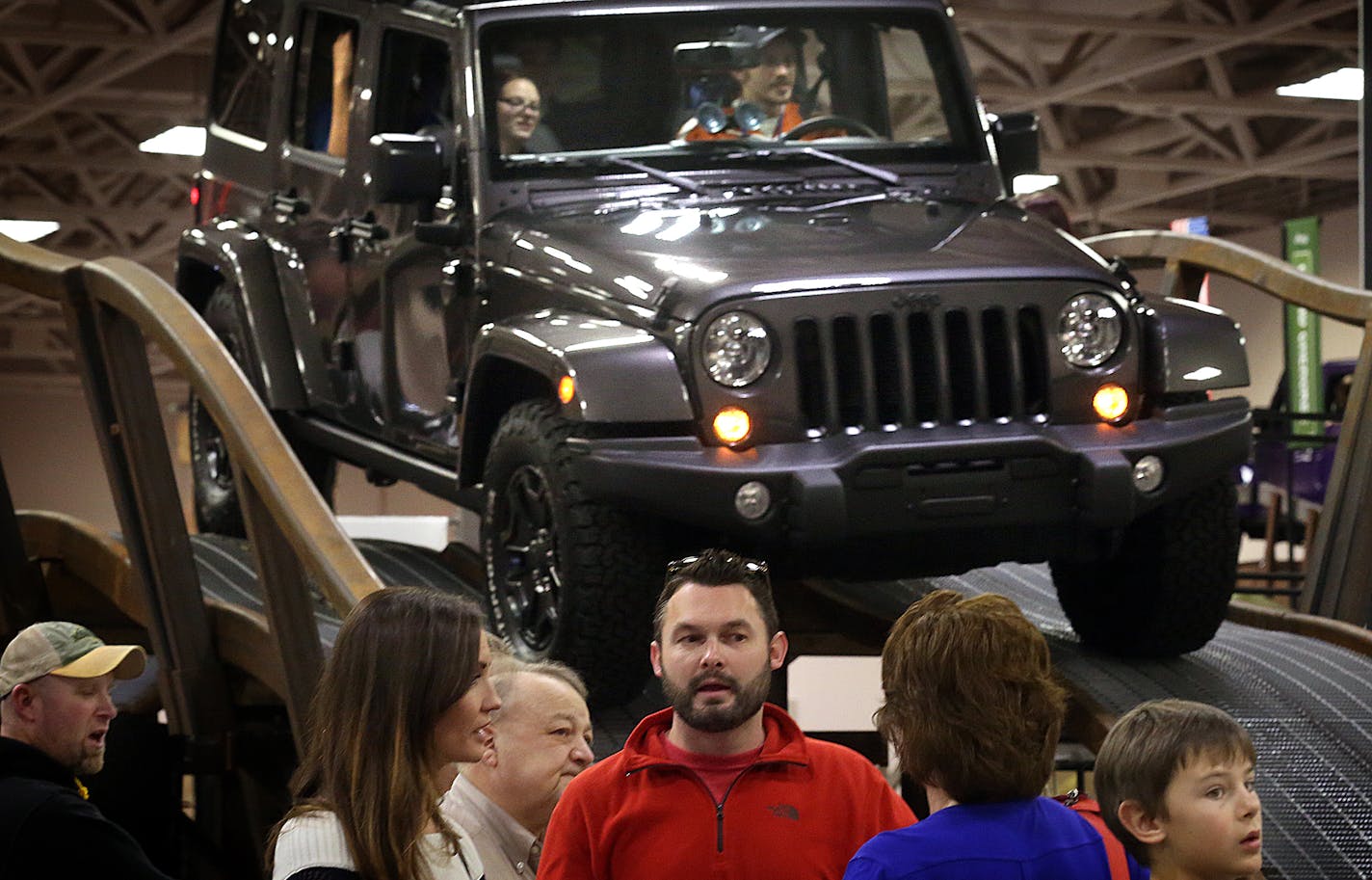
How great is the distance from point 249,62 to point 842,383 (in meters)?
3.50

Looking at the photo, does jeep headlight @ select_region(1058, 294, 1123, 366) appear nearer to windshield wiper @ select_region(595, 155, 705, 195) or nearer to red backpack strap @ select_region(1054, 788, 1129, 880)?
windshield wiper @ select_region(595, 155, 705, 195)

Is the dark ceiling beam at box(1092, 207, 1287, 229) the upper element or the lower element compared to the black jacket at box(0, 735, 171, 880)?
lower

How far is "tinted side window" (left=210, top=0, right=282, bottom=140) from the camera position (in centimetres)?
711

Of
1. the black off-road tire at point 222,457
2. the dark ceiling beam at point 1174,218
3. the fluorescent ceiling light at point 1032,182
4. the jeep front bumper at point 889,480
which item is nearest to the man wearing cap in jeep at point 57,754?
the jeep front bumper at point 889,480

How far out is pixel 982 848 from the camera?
2422mm

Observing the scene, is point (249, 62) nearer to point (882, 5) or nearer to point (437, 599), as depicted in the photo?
point (882, 5)

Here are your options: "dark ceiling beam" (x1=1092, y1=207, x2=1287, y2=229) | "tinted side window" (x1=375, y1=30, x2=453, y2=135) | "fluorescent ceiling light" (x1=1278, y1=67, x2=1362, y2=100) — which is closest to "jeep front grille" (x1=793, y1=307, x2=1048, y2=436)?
"tinted side window" (x1=375, y1=30, x2=453, y2=135)

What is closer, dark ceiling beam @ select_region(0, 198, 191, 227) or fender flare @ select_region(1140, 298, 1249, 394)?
fender flare @ select_region(1140, 298, 1249, 394)

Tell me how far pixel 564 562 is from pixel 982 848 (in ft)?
7.72

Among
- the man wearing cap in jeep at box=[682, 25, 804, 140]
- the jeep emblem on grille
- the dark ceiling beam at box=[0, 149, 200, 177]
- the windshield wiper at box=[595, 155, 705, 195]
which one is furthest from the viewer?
the dark ceiling beam at box=[0, 149, 200, 177]

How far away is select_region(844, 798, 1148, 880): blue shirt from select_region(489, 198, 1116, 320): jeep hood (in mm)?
2270

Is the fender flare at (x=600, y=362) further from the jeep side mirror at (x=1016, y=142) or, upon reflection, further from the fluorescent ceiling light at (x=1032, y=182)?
the fluorescent ceiling light at (x=1032, y=182)

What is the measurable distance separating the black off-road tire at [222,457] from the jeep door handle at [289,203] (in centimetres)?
32

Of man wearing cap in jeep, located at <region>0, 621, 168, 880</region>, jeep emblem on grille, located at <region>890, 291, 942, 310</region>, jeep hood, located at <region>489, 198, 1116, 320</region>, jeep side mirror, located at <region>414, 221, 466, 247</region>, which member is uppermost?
jeep side mirror, located at <region>414, 221, 466, 247</region>
